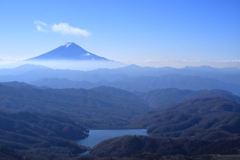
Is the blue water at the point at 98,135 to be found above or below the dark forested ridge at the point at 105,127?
below

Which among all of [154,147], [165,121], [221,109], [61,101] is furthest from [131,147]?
[61,101]

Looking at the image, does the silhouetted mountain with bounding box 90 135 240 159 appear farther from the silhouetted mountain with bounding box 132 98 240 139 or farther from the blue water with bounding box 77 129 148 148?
the blue water with bounding box 77 129 148 148

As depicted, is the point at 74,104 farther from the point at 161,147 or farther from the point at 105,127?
the point at 161,147

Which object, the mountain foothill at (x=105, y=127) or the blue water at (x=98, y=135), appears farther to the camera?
the blue water at (x=98, y=135)

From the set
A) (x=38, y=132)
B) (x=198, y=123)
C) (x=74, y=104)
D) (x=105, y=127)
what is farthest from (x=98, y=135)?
(x=74, y=104)

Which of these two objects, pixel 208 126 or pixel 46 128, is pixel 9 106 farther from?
pixel 208 126

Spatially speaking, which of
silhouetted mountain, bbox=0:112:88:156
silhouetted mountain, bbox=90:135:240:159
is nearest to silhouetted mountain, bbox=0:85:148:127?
silhouetted mountain, bbox=0:112:88:156

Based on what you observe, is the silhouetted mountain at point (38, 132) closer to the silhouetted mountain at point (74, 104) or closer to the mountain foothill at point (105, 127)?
the mountain foothill at point (105, 127)

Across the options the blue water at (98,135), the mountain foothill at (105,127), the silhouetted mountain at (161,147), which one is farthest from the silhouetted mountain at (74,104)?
the silhouetted mountain at (161,147)
